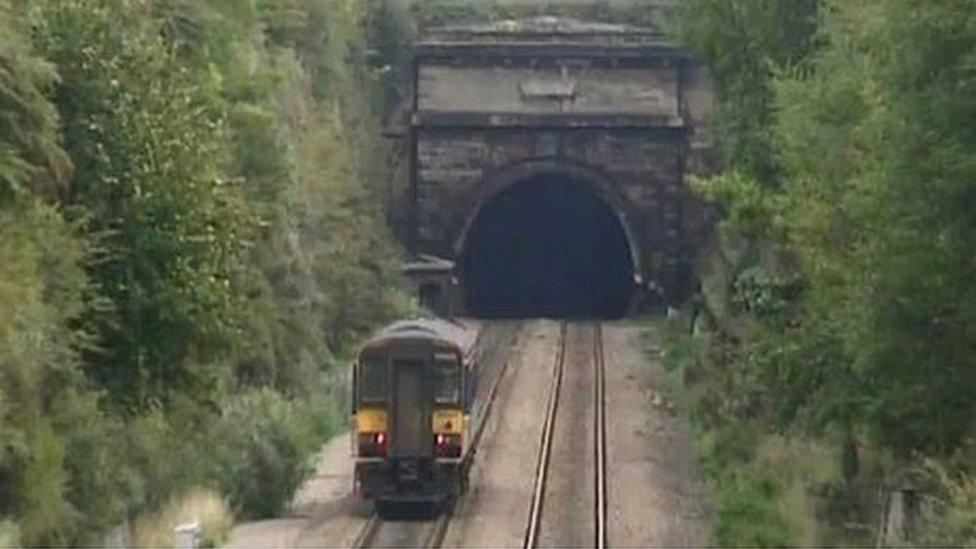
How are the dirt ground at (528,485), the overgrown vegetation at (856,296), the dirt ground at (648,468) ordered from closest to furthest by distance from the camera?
the overgrown vegetation at (856,296) → the dirt ground at (528,485) → the dirt ground at (648,468)

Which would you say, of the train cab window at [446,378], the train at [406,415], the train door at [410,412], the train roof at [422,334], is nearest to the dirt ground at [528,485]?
the train at [406,415]

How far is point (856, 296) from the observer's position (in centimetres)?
2438

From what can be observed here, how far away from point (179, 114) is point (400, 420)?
4752mm

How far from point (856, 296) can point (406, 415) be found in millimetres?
7193

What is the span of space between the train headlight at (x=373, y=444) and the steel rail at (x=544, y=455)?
6.70ft

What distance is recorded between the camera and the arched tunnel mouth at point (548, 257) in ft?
228

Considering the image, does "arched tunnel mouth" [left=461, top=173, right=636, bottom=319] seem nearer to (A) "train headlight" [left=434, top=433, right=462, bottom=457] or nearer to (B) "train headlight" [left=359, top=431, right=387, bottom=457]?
(A) "train headlight" [left=434, top=433, right=462, bottom=457]

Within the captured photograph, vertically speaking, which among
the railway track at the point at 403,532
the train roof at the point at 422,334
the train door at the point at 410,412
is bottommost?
the railway track at the point at 403,532

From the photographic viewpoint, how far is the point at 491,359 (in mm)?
51094

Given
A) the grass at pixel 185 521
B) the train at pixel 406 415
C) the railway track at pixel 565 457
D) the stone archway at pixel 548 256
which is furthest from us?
the stone archway at pixel 548 256

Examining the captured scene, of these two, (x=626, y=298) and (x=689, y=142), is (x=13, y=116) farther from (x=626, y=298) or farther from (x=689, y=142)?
(x=626, y=298)

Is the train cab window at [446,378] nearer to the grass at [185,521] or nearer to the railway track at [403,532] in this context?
the railway track at [403,532]

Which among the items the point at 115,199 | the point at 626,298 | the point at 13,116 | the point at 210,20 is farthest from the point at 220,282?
the point at 626,298

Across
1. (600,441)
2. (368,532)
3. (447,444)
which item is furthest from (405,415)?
(600,441)
